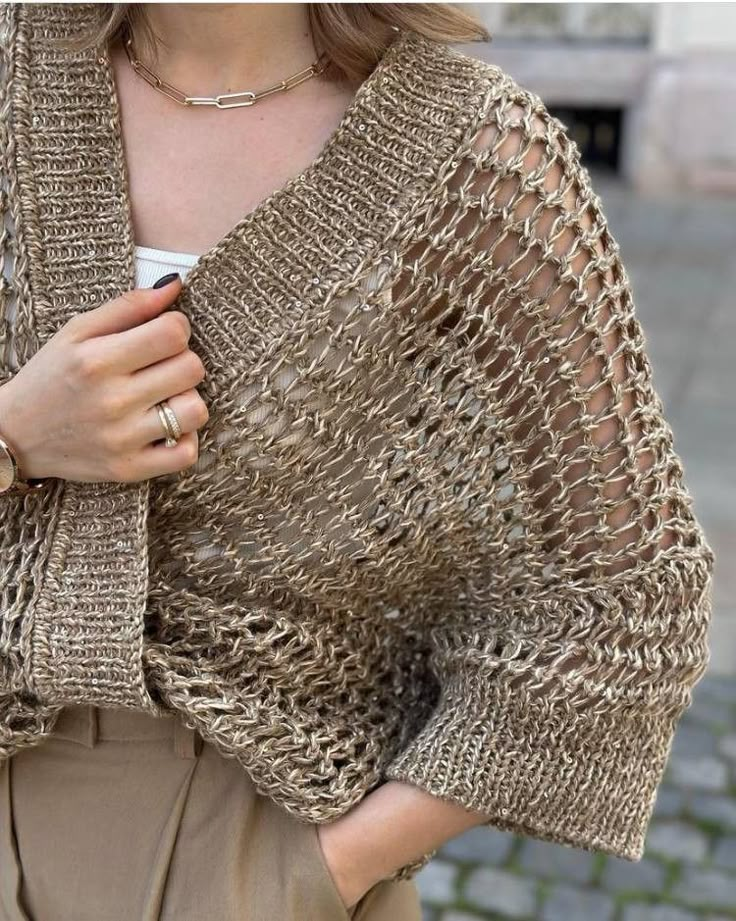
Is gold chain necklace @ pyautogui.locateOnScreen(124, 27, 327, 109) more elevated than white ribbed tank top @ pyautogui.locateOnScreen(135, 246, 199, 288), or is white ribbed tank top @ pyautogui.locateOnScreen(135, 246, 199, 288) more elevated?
gold chain necklace @ pyautogui.locateOnScreen(124, 27, 327, 109)

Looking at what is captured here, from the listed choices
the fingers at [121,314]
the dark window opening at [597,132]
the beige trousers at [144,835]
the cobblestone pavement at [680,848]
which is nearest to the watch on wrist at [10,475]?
the fingers at [121,314]

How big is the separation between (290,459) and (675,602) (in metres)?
0.45

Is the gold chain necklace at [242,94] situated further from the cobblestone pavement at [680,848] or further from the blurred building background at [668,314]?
the cobblestone pavement at [680,848]

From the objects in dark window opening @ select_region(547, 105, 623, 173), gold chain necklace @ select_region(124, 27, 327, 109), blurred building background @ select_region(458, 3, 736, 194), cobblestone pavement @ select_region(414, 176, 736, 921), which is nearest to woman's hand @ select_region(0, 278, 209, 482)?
gold chain necklace @ select_region(124, 27, 327, 109)

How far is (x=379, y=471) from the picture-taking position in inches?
51.7

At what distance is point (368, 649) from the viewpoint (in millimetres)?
1463

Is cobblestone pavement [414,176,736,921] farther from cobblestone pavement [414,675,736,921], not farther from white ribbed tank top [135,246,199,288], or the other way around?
white ribbed tank top [135,246,199,288]

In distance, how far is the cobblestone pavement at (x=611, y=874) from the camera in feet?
9.55

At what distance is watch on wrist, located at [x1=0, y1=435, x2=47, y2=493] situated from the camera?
1.30 metres

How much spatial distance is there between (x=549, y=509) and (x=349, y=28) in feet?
1.83

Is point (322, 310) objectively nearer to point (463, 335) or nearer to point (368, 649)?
point (463, 335)

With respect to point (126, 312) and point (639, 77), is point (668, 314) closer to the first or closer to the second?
point (639, 77)

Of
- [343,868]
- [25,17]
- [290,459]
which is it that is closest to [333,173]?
[290,459]

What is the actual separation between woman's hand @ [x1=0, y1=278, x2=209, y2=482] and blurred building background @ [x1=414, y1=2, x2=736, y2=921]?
0.60 meters
